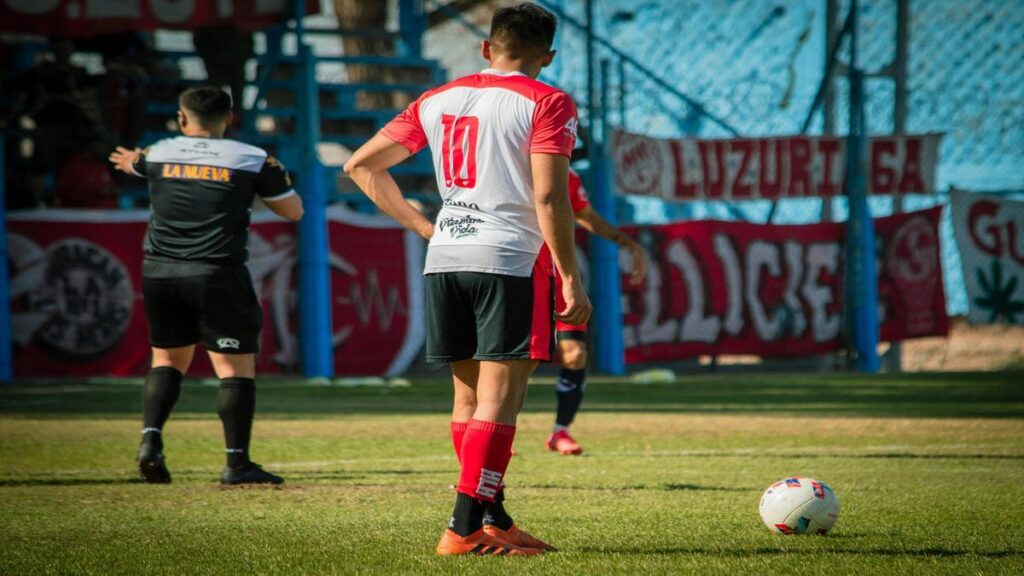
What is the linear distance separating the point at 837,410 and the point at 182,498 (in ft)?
23.9

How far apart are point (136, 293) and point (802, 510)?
503 inches

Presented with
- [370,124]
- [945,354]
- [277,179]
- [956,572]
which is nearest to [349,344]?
[370,124]

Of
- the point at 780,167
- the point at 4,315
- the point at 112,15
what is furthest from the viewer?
the point at 780,167

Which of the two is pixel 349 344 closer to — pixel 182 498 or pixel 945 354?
pixel 945 354

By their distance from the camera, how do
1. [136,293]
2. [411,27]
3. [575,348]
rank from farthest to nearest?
1. [411,27]
2. [136,293]
3. [575,348]

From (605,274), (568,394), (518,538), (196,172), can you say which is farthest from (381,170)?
(605,274)

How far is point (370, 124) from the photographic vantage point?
2155 centimetres

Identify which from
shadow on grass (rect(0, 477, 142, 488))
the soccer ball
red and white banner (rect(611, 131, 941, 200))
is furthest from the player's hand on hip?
red and white banner (rect(611, 131, 941, 200))

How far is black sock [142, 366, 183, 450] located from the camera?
679 centimetres

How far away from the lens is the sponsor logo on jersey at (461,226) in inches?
191

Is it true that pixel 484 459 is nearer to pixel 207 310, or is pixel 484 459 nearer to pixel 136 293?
pixel 207 310

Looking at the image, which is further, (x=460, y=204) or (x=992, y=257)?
(x=992, y=257)

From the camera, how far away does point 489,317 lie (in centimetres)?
478

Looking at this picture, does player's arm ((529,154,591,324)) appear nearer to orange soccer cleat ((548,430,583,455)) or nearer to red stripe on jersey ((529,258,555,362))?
red stripe on jersey ((529,258,555,362))
